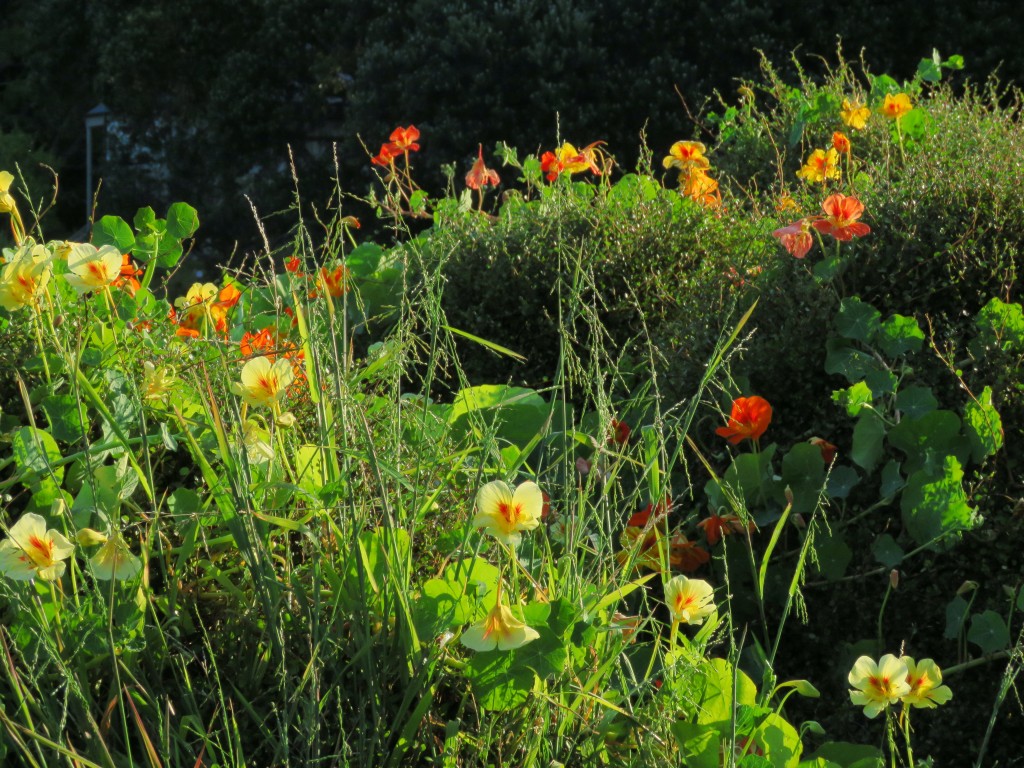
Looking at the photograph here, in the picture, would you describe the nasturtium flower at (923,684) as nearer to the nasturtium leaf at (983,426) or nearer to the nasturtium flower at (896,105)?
the nasturtium leaf at (983,426)

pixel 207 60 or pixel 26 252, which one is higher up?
pixel 26 252

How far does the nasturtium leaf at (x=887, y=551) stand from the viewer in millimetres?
2176

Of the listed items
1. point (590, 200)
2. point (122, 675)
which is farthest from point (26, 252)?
point (590, 200)

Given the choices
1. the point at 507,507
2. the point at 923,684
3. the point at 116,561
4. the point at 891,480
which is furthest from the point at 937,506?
the point at 116,561

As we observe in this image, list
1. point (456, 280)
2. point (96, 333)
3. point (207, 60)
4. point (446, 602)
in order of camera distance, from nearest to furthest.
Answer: point (446, 602)
point (96, 333)
point (456, 280)
point (207, 60)

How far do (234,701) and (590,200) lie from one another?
2.40 meters

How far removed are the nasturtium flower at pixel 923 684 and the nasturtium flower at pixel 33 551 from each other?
3.80ft

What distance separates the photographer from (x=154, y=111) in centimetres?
1662

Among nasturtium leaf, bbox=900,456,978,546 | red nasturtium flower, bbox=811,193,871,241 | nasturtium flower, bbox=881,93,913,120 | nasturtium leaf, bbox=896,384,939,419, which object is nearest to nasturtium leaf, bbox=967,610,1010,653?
nasturtium leaf, bbox=900,456,978,546

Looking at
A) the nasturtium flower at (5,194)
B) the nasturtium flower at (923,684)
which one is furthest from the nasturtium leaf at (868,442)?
the nasturtium flower at (5,194)

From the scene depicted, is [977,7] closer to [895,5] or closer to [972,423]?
[895,5]

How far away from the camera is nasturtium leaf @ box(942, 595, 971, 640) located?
2100 mm

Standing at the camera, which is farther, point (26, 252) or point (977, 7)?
point (977, 7)

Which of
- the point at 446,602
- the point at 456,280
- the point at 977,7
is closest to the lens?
the point at 446,602
